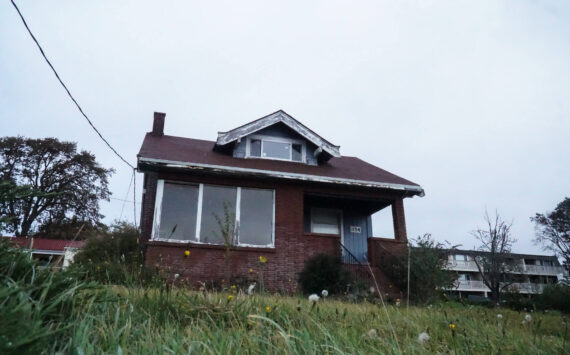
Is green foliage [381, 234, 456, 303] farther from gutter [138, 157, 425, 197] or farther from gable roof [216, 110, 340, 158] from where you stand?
gable roof [216, 110, 340, 158]

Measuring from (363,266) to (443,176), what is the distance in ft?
94.4

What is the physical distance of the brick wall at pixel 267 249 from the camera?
35.6 feet

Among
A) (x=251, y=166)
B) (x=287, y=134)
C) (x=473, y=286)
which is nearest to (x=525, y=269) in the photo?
(x=473, y=286)

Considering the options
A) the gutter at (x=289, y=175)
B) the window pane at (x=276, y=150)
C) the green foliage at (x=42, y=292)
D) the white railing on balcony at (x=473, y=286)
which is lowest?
the white railing on balcony at (x=473, y=286)

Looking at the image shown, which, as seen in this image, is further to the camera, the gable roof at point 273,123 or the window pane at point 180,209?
the gable roof at point 273,123

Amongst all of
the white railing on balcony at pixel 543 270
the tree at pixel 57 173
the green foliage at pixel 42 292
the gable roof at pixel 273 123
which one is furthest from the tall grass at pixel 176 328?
the white railing on balcony at pixel 543 270

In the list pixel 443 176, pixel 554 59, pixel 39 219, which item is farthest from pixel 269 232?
pixel 443 176

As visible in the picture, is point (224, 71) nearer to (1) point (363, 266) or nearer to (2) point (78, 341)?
(1) point (363, 266)

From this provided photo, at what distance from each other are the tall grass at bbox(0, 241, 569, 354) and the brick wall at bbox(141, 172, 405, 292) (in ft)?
24.5

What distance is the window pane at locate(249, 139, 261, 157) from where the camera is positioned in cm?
1430

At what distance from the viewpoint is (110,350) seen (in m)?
2.05

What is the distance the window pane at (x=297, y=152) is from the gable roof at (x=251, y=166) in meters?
0.57

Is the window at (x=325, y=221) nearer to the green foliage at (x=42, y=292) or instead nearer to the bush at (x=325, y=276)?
the bush at (x=325, y=276)

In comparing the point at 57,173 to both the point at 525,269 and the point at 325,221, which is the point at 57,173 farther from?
the point at 525,269
